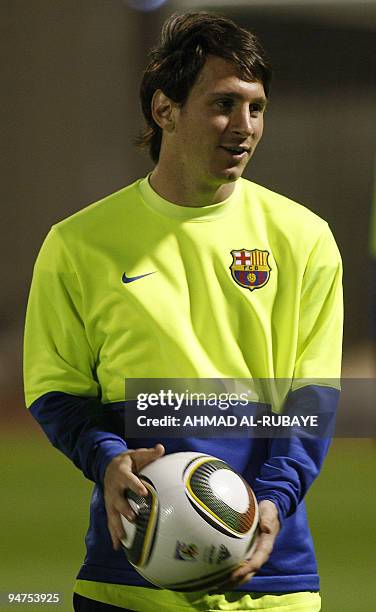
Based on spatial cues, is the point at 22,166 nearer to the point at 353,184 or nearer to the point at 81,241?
the point at 81,241

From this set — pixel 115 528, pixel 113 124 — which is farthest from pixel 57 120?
pixel 115 528

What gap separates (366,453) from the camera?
10.3 feet

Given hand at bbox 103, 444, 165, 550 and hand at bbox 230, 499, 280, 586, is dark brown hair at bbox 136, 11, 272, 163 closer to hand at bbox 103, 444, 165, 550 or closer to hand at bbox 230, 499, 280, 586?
hand at bbox 103, 444, 165, 550

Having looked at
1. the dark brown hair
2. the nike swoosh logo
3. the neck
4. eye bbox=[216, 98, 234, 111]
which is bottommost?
the nike swoosh logo

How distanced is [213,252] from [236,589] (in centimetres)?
83

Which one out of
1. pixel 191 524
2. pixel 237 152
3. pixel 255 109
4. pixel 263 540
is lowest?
pixel 263 540

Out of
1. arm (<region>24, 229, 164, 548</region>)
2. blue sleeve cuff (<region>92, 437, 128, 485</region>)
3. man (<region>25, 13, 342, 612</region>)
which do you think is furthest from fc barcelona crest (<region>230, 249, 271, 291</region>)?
blue sleeve cuff (<region>92, 437, 128, 485</region>)

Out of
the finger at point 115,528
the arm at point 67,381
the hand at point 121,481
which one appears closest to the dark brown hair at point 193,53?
the arm at point 67,381

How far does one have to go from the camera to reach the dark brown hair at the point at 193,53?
2.88 metres

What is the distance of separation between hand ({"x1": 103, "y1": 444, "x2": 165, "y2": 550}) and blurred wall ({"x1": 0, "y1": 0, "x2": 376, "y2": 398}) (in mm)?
434

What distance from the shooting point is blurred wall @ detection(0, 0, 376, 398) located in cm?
304

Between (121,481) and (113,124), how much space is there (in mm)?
933

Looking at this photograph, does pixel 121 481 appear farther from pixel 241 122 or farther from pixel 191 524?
pixel 241 122

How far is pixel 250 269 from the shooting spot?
9.64 feet
